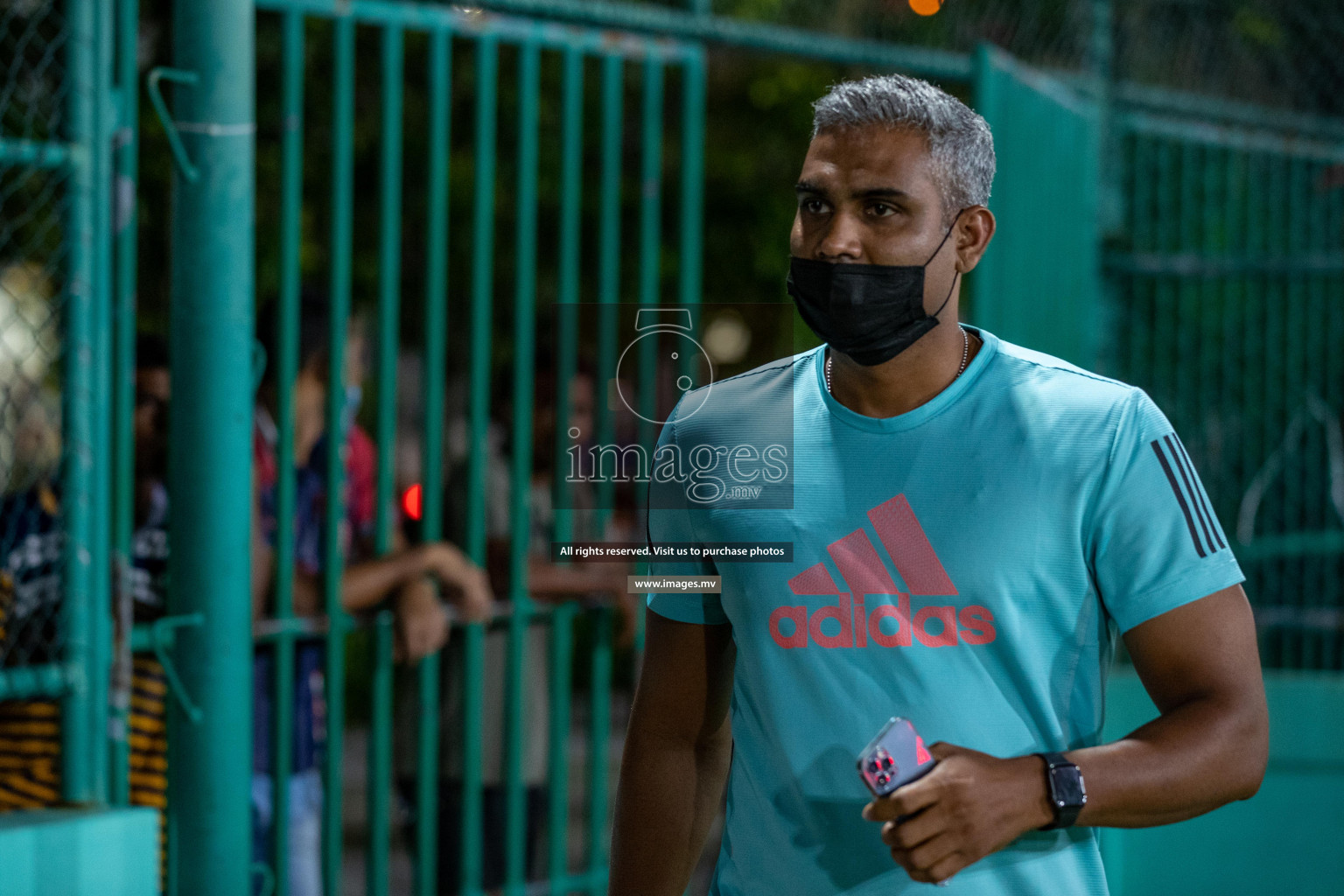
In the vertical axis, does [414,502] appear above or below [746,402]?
below

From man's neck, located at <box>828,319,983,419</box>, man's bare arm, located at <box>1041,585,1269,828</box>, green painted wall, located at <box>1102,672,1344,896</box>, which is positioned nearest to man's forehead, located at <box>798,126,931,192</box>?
man's neck, located at <box>828,319,983,419</box>

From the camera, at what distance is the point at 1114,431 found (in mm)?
1858

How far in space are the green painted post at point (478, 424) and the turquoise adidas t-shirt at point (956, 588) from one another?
1807 millimetres

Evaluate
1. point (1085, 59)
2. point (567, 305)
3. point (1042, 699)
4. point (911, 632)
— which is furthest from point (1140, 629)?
point (1085, 59)

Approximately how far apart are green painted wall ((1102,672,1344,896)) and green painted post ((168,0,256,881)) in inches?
124

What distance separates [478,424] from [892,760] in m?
2.22

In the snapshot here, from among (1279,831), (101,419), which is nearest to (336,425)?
(101,419)

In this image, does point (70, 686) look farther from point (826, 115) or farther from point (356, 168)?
point (356, 168)

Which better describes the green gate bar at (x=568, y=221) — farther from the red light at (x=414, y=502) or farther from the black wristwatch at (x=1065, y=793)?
the black wristwatch at (x=1065, y=793)

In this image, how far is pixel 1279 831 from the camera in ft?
17.3

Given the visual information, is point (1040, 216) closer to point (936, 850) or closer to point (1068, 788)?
point (1068, 788)

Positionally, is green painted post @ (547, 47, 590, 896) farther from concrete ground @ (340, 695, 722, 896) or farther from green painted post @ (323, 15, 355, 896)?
concrete ground @ (340, 695, 722, 896)

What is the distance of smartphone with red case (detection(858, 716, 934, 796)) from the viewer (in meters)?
1.67

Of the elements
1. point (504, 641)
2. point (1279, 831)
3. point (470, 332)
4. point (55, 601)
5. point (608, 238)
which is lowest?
point (1279, 831)
